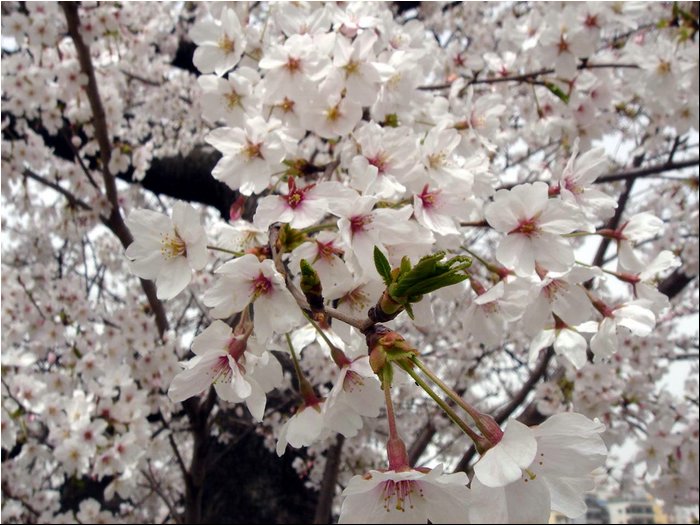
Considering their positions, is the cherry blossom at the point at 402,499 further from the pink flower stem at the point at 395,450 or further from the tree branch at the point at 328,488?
the tree branch at the point at 328,488

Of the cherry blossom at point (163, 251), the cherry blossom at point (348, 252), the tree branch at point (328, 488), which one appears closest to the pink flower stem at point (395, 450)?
the cherry blossom at point (348, 252)

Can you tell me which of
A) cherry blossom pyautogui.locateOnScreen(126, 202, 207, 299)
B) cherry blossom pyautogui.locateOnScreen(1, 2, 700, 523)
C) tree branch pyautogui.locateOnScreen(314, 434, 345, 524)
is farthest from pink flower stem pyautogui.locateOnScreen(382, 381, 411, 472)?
tree branch pyautogui.locateOnScreen(314, 434, 345, 524)

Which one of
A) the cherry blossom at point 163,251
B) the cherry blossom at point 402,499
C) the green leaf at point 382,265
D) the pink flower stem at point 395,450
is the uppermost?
the cherry blossom at point 163,251

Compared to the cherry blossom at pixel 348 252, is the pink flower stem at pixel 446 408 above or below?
below

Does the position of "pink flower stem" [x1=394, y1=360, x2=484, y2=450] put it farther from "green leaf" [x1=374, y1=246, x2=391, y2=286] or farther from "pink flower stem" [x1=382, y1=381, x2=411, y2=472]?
"green leaf" [x1=374, y1=246, x2=391, y2=286]

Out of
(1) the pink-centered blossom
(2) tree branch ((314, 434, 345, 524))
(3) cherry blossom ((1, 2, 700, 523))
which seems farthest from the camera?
(2) tree branch ((314, 434, 345, 524))

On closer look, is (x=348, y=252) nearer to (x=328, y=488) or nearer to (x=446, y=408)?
(x=446, y=408)

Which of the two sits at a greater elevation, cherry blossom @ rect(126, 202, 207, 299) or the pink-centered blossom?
the pink-centered blossom

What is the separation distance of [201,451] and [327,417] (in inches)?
77.8

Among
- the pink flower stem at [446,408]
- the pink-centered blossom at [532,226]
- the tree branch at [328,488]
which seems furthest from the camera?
the tree branch at [328,488]

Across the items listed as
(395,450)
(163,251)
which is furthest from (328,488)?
(395,450)

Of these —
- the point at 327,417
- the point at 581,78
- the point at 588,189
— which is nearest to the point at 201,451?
the point at 327,417

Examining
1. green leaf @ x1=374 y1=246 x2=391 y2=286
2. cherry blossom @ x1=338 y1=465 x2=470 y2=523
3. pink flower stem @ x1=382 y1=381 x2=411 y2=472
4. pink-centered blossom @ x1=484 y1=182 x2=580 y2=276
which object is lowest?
cherry blossom @ x1=338 y1=465 x2=470 y2=523

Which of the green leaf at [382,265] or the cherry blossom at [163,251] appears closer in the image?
the green leaf at [382,265]
